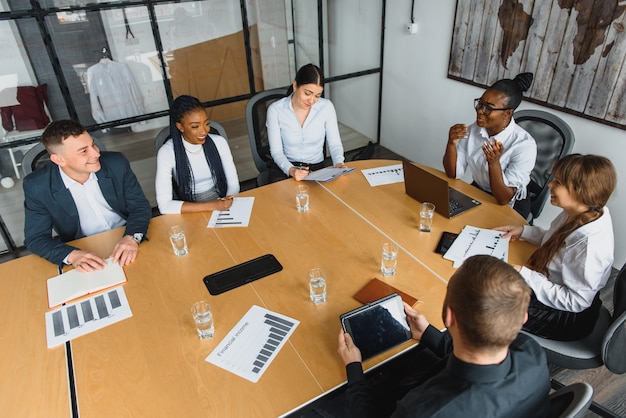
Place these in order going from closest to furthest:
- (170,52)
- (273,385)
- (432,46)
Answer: (273,385) → (170,52) → (432,46)

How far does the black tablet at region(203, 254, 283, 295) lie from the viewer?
1714mm

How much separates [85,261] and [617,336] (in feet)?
7.02

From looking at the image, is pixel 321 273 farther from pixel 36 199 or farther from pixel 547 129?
pixel 547 129

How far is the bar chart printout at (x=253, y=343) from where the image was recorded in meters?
1.37

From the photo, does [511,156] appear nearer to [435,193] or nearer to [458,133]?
[458,133]

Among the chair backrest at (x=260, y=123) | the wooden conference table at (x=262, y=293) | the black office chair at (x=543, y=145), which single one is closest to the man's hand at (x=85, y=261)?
the wooden conference table at (x=262, y=293)

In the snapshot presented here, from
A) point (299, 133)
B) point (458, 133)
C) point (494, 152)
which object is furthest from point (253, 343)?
point (299, 133)

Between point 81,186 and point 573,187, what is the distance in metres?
2.22

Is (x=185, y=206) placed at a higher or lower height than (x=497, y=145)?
lower

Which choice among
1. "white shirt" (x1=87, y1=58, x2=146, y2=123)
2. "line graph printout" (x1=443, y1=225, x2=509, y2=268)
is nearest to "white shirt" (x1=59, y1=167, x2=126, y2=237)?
"white shirt" (x1=87, y1=58, x2=146, y2=123)

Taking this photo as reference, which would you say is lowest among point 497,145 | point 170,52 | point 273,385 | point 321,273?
point 273,385

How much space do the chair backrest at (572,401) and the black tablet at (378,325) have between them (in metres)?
0.46

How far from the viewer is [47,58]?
119 inches

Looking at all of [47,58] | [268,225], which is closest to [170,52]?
[47,58]
